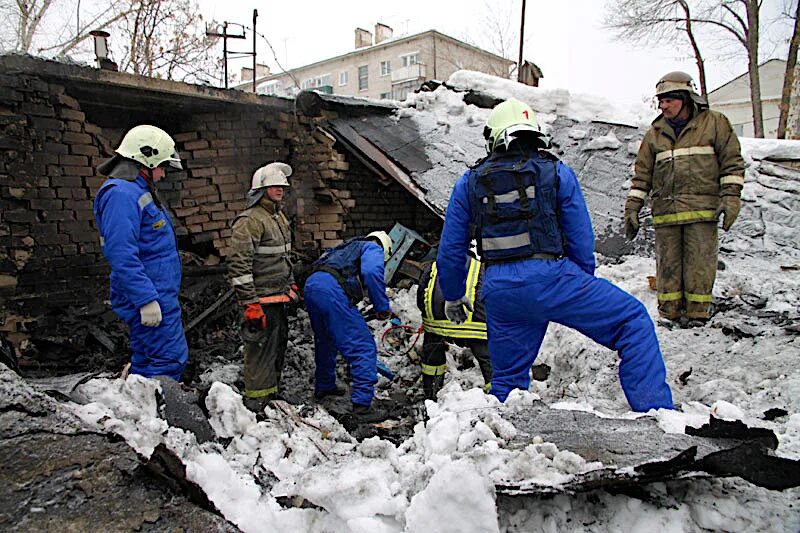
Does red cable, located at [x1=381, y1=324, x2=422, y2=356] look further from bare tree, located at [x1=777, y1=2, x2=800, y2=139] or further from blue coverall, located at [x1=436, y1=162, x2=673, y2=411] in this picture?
bare tree, located at [x1=777, y1=2, x2=800, y2=139]

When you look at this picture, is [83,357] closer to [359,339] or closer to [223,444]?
[359,339]

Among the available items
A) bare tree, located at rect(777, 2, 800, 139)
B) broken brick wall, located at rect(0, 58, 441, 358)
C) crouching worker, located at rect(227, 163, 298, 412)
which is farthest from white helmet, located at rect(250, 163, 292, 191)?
bare tree, located at rect(777, 2, 800, 139)

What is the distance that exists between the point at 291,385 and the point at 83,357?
1845mm

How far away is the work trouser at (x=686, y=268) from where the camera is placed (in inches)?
150

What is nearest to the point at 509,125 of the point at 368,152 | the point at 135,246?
the point at 135,246

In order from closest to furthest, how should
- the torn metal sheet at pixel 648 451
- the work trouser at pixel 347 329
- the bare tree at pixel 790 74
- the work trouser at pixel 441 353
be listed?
the torn metal sheet at pixel 648 451 → the work trouser at pixel 441 353 → the work trouser at pixel 347 329 → the bare tree at pixel 790 74

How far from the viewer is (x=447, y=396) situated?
2.18 m

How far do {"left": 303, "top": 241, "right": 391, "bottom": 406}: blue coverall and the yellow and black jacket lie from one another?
1.19ft

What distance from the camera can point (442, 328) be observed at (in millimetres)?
4000

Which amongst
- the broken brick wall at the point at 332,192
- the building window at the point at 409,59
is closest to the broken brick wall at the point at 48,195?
the broken brick wall at the point at 332,192

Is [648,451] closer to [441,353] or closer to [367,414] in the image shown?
[441,353]

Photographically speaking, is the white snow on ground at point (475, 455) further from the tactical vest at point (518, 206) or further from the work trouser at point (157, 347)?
the work trouser at point (157, 347)

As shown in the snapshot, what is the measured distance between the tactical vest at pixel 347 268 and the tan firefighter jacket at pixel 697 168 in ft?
7.63

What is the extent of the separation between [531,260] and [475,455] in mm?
1336
